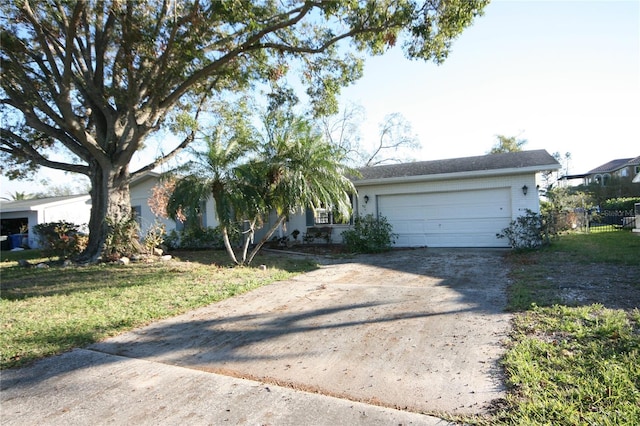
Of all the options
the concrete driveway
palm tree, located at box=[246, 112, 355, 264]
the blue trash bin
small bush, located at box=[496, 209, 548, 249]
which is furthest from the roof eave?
the blue trash bin

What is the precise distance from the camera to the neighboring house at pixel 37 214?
2277cm

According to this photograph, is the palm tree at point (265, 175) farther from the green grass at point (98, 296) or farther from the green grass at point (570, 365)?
the green grass at point (570, 365)

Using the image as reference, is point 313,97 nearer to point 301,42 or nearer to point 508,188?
point 301,42

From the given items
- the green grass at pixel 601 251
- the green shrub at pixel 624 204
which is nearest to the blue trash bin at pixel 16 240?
the green grass at pixel 601 251

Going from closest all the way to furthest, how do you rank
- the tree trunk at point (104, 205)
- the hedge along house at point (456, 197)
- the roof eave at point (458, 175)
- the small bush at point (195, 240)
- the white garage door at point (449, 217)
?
1. the roof eave at point (458, 175)
2. the tree trunk at point (104, 205)
3. the hedge along house at point (456, 197)
4. the white garage door at point (449, 217)
5. the small bush at point (195, 240)

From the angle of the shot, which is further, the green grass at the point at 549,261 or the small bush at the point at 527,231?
the small bush at the point at 527,231

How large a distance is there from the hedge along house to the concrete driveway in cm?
559

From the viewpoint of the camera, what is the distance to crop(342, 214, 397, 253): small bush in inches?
523

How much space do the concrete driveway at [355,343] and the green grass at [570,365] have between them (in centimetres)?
21

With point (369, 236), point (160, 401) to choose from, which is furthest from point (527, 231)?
point (160, 401)

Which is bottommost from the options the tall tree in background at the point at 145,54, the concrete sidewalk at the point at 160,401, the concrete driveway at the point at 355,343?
the concrete sidewalk at the point at 160,401

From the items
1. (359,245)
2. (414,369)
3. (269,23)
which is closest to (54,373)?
(414,369)

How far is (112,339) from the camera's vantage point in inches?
199

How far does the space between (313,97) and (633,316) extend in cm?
1051
